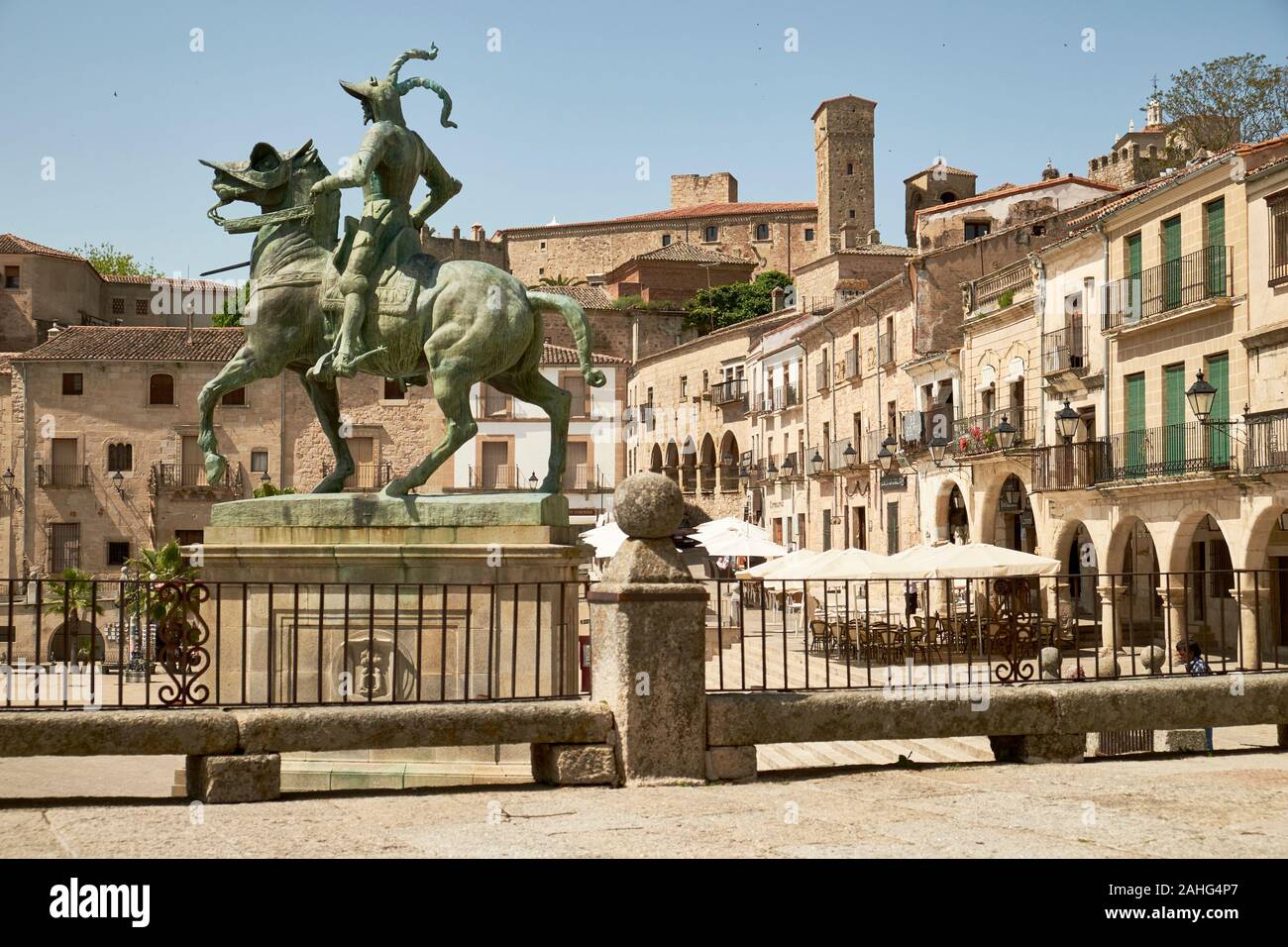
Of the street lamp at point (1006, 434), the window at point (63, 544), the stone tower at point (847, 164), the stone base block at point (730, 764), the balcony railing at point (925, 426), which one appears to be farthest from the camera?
the stone tower at point (847, 164)

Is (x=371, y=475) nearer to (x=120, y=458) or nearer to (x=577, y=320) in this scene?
(x=120, y=458)

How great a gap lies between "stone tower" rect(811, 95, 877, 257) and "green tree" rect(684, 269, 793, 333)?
306 inches

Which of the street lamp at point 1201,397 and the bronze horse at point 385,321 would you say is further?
the street lamp at point 1201,397

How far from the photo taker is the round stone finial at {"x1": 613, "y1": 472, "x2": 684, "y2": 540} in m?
7.60

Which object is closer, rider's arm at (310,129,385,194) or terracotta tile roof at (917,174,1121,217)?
rider's arm at (310,129,385,194)

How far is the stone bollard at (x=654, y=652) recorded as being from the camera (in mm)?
7523

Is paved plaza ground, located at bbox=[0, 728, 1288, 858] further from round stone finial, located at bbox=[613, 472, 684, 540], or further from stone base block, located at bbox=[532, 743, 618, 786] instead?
round stone finial, located at bbox=[613, 472, 684, 540]

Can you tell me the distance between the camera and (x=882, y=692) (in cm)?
803

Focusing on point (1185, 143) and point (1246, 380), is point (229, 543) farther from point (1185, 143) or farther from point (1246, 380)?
point (1185, 143)

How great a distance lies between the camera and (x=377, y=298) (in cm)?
970

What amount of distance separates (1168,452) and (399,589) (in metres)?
21.6

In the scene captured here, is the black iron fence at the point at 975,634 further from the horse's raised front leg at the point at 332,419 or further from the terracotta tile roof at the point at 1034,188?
the terracotta tile roof at the point at 1034,188

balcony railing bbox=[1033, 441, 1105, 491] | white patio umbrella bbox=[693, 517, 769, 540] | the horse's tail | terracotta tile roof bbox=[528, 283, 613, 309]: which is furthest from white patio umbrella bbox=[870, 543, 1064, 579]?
terracotta tile roof bbox=[528, 283, 613, 309]

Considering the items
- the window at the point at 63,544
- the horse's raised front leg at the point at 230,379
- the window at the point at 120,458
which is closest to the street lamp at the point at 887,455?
the window at the point at 120,458
